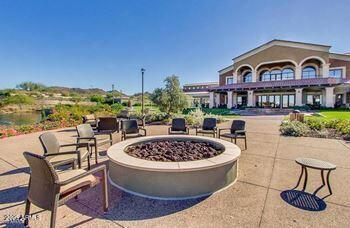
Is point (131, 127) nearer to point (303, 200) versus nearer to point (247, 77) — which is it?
point (303, 200)

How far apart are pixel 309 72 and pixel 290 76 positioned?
2742 mm

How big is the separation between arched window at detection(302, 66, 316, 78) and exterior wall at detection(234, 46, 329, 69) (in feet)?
9.16

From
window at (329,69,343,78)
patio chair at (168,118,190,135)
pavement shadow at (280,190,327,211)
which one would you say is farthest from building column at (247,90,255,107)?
pavement shadow at (280,190,327,211)

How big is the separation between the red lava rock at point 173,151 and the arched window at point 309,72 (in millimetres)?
34272

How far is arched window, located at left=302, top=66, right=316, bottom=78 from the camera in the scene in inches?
1200

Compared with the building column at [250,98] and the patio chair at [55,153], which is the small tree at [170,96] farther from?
the building column at [250,98]

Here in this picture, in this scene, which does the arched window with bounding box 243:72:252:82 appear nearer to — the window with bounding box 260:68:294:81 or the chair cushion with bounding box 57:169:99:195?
the window with bounding box 260:68:294:81

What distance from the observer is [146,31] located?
15484 millimetres

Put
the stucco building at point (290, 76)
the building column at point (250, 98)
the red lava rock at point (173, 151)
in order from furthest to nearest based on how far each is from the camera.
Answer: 1. the building column at point (250, 98)
2. the stucco building at point (290, 76)
3. the red lava rock at point (173, 151)

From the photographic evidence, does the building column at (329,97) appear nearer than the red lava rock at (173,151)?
No

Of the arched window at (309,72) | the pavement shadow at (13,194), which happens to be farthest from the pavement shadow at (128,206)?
the arched window at (309,72)

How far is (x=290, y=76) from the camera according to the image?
32.3 metres

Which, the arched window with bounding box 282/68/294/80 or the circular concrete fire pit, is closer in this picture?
the circular concrete fire pit

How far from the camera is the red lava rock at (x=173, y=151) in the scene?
3979 millimetres
